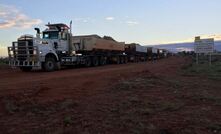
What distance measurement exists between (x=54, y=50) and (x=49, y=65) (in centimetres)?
151

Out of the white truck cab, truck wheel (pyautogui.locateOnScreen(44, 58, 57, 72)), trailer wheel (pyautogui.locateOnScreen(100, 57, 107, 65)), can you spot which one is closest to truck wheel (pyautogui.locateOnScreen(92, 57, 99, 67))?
trailer wheel (pyautogui.locateOnScreen(100, 57, 107, 65))

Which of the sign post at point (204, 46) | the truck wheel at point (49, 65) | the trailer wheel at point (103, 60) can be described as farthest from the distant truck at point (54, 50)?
the sign post at point (204, 46)

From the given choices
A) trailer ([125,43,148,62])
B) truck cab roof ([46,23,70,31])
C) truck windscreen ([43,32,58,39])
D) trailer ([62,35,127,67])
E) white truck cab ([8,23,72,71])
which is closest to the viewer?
white truck cab ([8,23,72,71])

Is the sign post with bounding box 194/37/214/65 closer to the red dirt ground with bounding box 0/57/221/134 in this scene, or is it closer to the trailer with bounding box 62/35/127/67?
the trailer with bounding box 62/35/127/67

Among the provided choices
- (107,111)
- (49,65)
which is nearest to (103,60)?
(49,65)

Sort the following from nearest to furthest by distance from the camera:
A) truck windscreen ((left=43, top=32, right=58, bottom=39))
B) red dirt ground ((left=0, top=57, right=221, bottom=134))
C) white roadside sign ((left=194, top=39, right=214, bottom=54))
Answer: red dirt ground ((left=0, top=57, right=221, bottom=134)) → truck windscreen ((left=43, top=32, right=58, bottom=39)) → white roadside sign ((left=194, top=39, right=214, bottom=54))

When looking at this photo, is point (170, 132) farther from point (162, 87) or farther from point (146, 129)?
point (162, 87)

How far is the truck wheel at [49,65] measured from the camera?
2378 centimetres

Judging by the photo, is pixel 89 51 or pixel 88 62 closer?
pixel 88 62

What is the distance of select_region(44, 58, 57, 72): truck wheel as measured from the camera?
2378 centimetres

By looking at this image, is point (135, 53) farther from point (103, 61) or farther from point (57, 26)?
point (57, 26)

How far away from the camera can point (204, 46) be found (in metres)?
32.8

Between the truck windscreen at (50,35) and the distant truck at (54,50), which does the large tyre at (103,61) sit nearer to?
the distant truck at (54,50)

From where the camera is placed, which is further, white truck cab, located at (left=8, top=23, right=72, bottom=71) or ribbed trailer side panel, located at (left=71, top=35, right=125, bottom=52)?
ribbed trailer side panel, located at (left=71, top=35, right=125, bottom=52)
